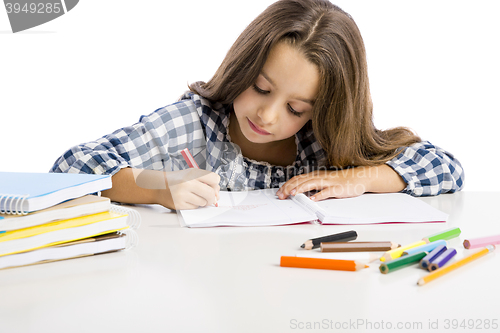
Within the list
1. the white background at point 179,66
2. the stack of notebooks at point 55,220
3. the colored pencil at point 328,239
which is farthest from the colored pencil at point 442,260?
the white background at point 179,66

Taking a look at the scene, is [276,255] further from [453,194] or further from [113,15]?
[113,15]

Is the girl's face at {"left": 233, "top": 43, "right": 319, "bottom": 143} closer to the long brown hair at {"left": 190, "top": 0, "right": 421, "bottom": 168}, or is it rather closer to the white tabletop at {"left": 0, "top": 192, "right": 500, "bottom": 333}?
the long brown hair at {"left": 190, "top": 0, "right": 421, "bottom": 168}

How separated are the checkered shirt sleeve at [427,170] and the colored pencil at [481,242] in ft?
1.30

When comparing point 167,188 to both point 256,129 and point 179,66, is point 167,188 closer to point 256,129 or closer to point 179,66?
point 256,129

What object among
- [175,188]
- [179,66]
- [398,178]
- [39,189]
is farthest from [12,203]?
[179,66]

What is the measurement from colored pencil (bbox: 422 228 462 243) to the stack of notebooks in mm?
409

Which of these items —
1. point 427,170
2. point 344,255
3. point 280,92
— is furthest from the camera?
Result: point 427,170

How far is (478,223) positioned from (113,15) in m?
1.66

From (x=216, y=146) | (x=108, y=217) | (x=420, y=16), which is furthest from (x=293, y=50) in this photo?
(x=420, y=16)

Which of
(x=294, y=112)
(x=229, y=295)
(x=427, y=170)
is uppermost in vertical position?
(x=294, y=112)

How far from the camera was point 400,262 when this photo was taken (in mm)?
489

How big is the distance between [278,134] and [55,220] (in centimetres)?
61

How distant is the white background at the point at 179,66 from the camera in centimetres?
178

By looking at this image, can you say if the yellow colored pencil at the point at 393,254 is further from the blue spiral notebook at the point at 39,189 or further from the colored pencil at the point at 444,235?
the blue spiral notebook at the point at 39,189
